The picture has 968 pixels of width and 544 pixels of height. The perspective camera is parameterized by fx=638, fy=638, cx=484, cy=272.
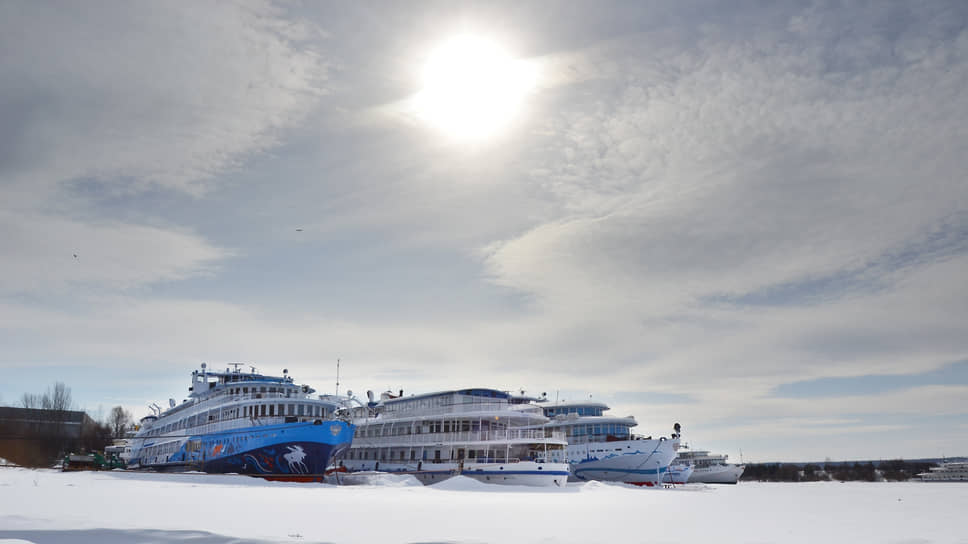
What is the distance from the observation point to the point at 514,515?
20312 millimetres

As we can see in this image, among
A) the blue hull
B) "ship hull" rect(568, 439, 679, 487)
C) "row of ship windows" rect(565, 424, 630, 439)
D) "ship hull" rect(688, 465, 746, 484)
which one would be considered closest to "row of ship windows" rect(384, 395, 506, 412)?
the blue hull

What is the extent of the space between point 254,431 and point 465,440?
17188mm

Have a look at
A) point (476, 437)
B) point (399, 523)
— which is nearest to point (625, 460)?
point (476, 437)

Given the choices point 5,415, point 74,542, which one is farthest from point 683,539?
point 5,415

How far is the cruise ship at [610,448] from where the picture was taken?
6116 cm

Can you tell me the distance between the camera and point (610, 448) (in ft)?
211

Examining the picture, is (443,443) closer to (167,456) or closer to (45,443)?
(167,456)

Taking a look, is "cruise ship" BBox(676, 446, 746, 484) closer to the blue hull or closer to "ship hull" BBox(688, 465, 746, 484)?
"ship hull" BBox(688, 465, 746, 484)

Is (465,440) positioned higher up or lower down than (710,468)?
higher up

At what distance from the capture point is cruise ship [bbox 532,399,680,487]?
201 feet

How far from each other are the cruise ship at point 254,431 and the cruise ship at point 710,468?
6170 centimetres

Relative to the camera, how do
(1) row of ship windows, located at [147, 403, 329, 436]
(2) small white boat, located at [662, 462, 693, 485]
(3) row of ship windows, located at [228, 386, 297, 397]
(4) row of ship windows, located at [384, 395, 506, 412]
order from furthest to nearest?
1. (2) small white boat, located at [662, 462, 693, 485]
2. (4) row of ship windows, located at [384, 395, 506, 412]
3. (3) row of ship windows, located at [228, 386, 297, 397]
4. (1) row of ship windows, located at [147, 403, 329, 436]

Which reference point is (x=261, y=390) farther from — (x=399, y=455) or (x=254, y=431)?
(x=399, y=455)

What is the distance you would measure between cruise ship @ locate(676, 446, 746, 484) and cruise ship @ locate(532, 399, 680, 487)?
30.3 m
